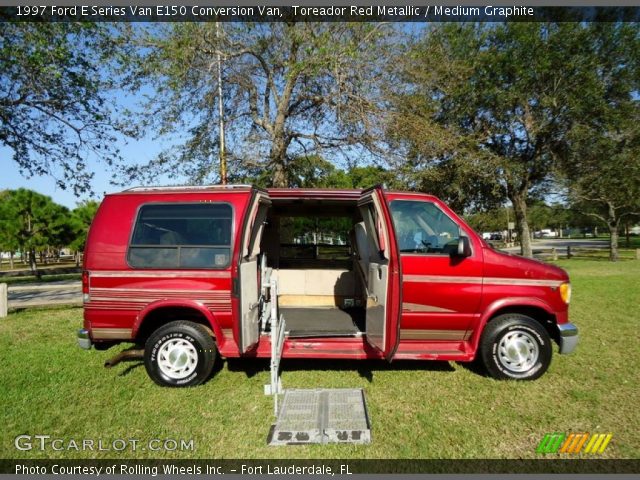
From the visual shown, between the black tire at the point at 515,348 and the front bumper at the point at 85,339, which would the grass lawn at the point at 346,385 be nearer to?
the black tire at the point at 515,348

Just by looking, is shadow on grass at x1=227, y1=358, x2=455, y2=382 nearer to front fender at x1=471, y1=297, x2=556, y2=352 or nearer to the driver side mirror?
front fender at x1=471, y1=297, x2=556, y2=352

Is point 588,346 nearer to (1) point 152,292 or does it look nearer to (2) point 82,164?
(1) point 152,292

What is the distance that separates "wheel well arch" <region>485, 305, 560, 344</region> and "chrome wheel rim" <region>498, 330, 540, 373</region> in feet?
0.83

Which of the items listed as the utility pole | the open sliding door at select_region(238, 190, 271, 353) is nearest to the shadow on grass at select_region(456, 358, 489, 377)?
the open sliding door at select_region(238, 190, 271, 353)

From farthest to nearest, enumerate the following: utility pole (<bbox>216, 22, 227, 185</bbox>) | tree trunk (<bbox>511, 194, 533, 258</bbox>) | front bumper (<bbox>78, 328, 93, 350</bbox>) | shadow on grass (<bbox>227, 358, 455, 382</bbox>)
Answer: tree trunk (<bbox>511, 194, 533, 258</bbox>) < utility pole (<bbox>216, 22, 227, 185</bbox>) < shadow on grass (<bbox>227, 358, 455, 382</bbox>) < front bumper (<bbox>78, 328, 93, 350</bbox>)

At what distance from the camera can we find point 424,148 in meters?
10.0

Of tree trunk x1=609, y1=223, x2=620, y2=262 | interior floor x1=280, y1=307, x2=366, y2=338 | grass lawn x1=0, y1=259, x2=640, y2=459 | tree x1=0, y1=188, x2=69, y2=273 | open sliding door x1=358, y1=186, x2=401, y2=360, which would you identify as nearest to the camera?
grass lawn x1=0, y1=259, x2=640, y2=459

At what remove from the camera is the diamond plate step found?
130 inches

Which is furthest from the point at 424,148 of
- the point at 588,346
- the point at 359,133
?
the point at 588,346

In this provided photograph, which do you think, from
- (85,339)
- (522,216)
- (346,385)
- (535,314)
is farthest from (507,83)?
(85,339)

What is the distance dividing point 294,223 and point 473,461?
458 cm

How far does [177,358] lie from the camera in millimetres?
4418

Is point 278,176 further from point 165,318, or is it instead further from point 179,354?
point 179,354

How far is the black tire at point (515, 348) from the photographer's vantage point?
443 cm
